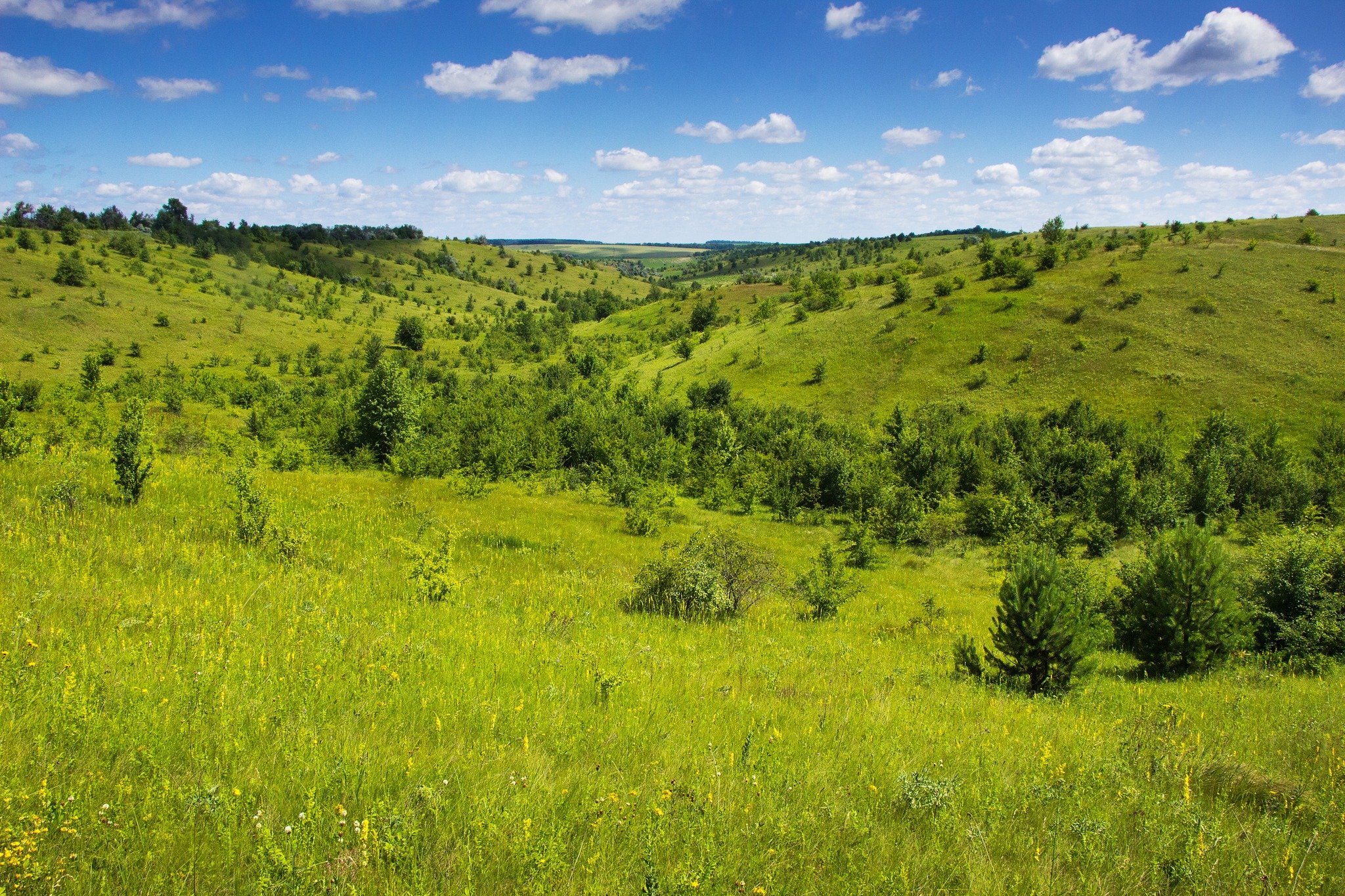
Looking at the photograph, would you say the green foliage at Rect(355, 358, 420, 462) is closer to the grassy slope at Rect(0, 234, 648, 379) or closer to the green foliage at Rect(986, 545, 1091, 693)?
the grassy slope at Rect(0, 234, 648, 379)

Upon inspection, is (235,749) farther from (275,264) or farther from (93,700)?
(275,264)

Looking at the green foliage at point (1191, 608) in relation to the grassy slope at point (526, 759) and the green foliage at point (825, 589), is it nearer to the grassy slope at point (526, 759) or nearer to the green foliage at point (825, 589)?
the grassy slope at point (526, 759)

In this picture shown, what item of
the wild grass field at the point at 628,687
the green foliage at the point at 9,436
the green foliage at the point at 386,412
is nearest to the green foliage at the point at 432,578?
the wild grass field at the point at 628,687

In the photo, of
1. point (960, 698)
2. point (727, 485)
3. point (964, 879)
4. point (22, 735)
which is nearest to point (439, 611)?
point (22, 735)

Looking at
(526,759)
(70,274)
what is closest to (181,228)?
(70,274)

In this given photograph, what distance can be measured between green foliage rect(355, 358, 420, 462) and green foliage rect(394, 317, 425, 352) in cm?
6020

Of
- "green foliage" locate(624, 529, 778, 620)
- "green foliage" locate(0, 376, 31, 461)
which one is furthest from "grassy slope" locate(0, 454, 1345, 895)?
"green foliage" locate(0, 376, 31, 461)

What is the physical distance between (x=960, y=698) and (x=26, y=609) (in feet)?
31.5

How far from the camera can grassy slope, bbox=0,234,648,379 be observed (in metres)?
67.0

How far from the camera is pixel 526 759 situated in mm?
3963

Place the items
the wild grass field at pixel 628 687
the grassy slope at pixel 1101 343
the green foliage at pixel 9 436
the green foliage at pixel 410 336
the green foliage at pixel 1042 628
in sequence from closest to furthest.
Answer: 1. the wild grass field at pixel 628 687
2. the green foliage at pixel 1042 628
3. the green foliage at pixel 9 436
4. the grassy slope at pixel 1101 343
5. the green foliage at pixel 410 336

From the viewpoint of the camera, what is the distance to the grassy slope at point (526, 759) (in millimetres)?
2932

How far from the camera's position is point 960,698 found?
776 cm

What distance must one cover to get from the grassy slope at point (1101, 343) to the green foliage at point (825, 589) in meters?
46.0
